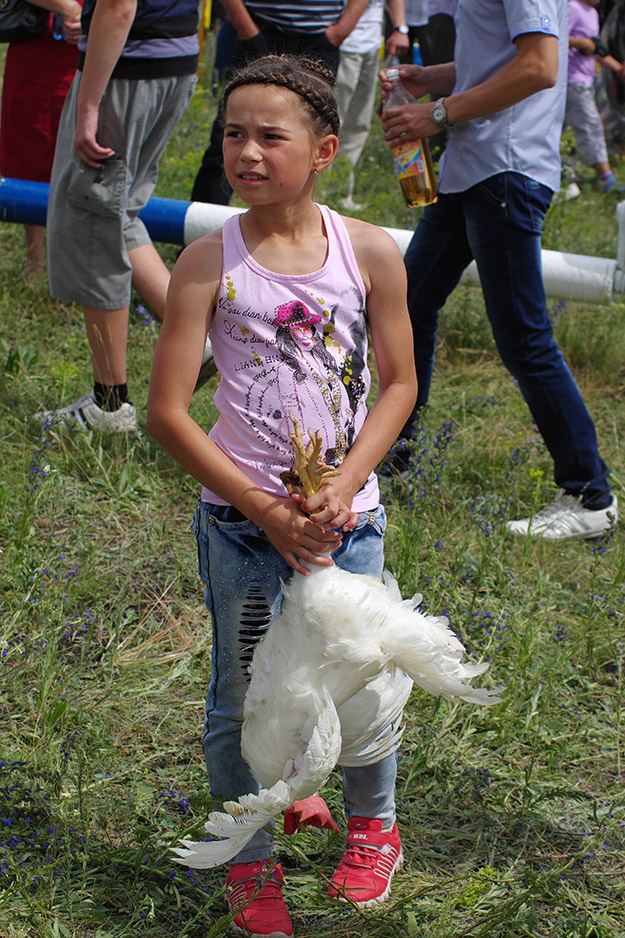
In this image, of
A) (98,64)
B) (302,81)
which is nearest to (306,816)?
(302,81)

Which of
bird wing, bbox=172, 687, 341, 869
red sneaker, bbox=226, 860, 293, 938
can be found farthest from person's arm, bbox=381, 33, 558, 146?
red sneaker, bbox=226, 860, 293, 938

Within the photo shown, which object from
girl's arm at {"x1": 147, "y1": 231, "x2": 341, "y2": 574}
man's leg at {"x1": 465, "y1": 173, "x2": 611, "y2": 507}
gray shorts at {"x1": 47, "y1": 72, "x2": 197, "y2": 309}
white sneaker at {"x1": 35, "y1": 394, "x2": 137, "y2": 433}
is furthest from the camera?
white sneaker at {"x1": 35, "y1": 394, "x2": 137, "y2": 433}

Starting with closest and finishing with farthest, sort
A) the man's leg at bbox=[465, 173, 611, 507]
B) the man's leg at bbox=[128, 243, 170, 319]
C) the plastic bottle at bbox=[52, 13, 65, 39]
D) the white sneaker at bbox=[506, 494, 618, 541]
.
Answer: the man's leg at bbox=[465, 173, 611, 507], the white sneaker at bbox=[506, 494, 618, 541], the man's leg at bbox=[128, 243, 170, 319], the plastic bottle at bbox=[52, 13, 65, 39]

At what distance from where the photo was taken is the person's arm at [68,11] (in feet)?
12.6

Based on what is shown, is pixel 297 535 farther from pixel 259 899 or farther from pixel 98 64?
pixel 98 64

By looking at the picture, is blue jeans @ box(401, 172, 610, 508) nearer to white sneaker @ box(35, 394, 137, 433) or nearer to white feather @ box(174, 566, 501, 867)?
white sneaker @ box(35, 394, 137, 433)

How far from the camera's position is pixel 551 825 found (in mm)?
2354

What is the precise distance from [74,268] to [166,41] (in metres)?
0.87

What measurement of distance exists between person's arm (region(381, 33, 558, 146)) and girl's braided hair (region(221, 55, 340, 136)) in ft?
4.04

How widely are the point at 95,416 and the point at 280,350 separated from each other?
193 centimetres

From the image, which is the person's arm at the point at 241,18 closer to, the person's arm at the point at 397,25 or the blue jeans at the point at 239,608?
the person's arm at the point at 397,25

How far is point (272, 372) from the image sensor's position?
183 cm

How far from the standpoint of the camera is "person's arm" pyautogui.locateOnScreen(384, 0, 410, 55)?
6.45 metres

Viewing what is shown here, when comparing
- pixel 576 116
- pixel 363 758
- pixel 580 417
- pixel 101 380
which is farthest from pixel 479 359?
pixel 576 116
